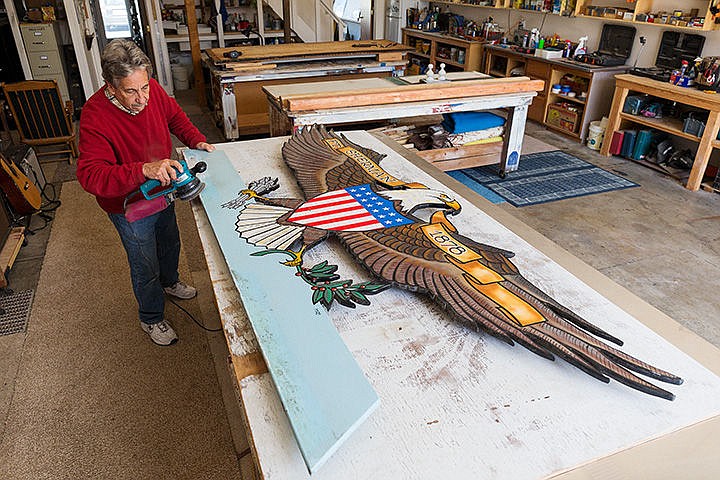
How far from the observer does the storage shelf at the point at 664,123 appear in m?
4.22

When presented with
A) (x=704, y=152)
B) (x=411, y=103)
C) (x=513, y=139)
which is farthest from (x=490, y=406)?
(x=704, y=152)

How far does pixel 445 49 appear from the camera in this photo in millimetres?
7305

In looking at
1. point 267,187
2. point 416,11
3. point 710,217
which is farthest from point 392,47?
point 267,187

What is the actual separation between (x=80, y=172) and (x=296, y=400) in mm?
1158

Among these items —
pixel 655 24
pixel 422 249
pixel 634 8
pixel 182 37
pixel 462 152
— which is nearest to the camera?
pixel 422 249

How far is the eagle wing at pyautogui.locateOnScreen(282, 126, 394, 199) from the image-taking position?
1.95 m

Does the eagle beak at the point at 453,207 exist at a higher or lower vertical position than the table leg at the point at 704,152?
higher

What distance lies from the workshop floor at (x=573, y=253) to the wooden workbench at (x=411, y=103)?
58 centimetres

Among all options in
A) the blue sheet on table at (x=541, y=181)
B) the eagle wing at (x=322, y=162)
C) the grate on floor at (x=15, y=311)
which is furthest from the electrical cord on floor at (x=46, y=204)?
the blue sheet on table at (x=541, y=181)

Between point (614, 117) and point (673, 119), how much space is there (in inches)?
19.0

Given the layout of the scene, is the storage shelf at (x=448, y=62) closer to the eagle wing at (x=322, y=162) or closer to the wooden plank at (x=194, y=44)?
the wooden plank at (x=194, y=44)

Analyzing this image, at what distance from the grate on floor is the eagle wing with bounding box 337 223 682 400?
1.97 metres

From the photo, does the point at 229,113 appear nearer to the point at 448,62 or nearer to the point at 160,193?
the point at 160,193

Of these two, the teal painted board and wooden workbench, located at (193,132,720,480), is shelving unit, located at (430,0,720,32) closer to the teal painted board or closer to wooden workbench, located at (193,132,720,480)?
wooden workbench, located at (193,132,720,480)
